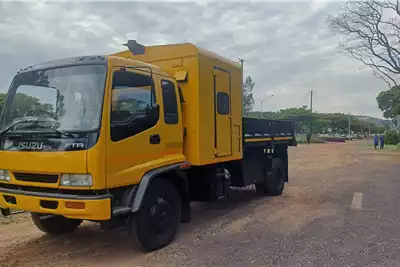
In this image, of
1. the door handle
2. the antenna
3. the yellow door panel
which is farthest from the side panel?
the antenna

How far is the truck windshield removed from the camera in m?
4.47

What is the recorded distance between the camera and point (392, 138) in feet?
136

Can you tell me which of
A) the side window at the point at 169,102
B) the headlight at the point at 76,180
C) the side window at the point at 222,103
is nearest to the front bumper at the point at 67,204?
the headlight at the point at 76,180

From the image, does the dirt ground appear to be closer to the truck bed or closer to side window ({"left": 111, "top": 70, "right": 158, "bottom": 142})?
the truck bed

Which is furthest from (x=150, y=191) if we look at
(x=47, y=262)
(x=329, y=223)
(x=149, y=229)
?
(x=329, y=223)

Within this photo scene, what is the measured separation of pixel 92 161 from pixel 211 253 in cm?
210

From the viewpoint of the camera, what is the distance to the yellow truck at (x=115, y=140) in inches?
173

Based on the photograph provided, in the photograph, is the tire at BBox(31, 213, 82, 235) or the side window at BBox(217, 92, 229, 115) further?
the side window at BBox(217, 92, 229, 115)

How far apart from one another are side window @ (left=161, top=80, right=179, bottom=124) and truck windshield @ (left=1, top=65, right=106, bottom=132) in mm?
1160

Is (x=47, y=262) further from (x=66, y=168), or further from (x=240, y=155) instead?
(x=240, y=155)

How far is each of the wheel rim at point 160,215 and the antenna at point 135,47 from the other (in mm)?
2630

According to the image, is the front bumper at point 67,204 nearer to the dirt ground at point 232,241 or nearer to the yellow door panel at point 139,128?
the yellow door panel at point 139,128

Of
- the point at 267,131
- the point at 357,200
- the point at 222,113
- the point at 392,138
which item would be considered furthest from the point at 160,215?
the point at 392,138

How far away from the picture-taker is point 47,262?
4895 millimetres
